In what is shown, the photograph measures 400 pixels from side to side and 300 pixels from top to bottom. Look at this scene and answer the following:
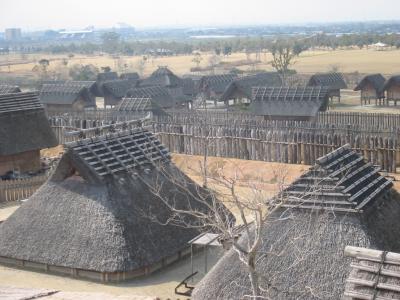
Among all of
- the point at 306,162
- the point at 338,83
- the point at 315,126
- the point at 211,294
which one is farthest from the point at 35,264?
the point at 338,83

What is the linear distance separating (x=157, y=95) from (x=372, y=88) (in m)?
16.2

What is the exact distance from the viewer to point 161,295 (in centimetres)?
1533

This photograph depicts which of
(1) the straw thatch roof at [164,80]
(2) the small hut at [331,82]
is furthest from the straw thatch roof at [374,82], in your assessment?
(1) the straw thatch roof at [164,80]

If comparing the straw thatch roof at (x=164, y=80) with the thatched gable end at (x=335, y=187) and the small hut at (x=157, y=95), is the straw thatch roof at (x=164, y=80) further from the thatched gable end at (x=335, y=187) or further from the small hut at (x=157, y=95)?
the thatched gable end at (x=335, y=187)

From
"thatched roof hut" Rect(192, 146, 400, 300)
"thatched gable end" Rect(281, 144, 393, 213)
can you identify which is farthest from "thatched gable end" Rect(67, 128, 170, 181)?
"thatched gable end" Rect(281, 144, 393, 213)

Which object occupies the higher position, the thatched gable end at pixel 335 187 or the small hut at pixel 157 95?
the thatched gable end at pixel 335 187

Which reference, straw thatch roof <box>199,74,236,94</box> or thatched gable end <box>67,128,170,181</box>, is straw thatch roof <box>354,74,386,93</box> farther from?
thatched gable end <box>67,128,170,181</box>

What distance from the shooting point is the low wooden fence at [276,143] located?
81.3ft

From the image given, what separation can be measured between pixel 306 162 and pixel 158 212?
10.3 meters

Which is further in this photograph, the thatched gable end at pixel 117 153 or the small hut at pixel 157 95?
the small hut at pixel 157 95

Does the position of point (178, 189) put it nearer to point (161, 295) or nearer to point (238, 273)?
point (161, 295)

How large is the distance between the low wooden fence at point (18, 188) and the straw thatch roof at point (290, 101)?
54.0 ft

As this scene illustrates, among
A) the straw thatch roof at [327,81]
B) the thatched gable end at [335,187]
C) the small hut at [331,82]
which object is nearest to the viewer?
the thatched gable end at [335,187]

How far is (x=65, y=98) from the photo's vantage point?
162 feet
